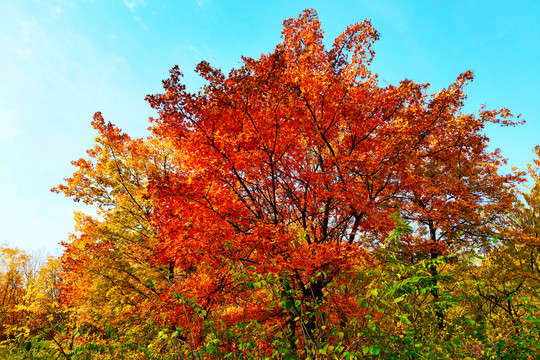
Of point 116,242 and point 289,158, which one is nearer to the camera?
point 289,158

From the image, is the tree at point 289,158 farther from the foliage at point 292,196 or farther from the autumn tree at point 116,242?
the autumn tree at point 116,242

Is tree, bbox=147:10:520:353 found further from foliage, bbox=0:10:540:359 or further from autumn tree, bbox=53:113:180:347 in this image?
autumn tree, bbox=53:113:180:347

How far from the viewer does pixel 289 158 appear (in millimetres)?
8609

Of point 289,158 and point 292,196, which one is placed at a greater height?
point 289,158

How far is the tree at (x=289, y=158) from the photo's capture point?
6672 millimetres

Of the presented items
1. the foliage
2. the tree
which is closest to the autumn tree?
the foliage

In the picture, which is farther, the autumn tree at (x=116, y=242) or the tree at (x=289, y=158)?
the autumn tree at (x=116, y=242)

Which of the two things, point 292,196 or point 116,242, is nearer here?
point 292,196

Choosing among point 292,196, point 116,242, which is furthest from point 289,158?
point 116,242

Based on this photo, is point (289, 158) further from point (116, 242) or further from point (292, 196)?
point (116, 242)

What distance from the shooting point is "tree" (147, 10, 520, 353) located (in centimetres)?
667

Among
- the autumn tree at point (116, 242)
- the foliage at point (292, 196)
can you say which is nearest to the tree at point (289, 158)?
the foliage at point (292, 196)

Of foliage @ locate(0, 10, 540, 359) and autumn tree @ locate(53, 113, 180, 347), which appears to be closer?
foliage @ locate(0, 10, 540, 359)

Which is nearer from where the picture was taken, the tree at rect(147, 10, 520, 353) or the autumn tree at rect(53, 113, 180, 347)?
the tree at rect(147, 10, 520, 353)
